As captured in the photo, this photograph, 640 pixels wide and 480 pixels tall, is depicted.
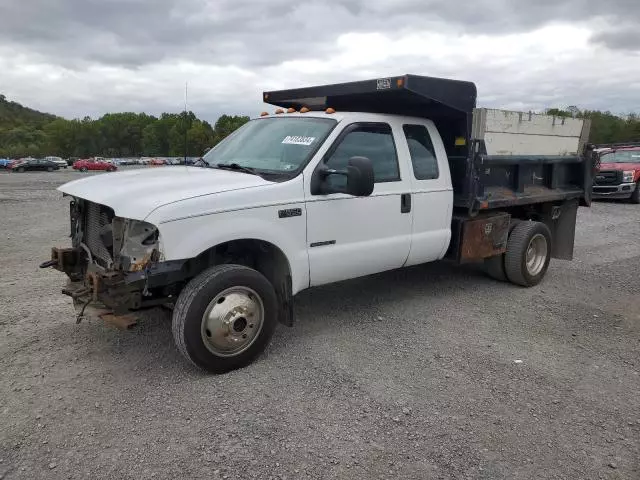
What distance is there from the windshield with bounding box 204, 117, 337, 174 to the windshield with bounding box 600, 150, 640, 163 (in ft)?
54.1

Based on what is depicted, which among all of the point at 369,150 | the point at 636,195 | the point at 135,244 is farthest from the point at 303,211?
the point at 636,195

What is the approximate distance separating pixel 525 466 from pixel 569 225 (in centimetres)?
533

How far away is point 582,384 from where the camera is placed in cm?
401

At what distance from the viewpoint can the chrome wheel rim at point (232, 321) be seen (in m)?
3.91

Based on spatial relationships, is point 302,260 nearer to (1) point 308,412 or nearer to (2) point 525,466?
(1) point 308,412

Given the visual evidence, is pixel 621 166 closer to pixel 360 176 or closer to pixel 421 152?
pixel 421 152

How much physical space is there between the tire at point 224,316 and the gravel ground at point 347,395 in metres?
0.17

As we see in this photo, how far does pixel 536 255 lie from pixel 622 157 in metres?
13.9

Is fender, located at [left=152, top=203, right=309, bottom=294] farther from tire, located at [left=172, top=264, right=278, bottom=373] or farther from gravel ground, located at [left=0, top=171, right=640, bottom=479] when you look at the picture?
gravel ground, located at [left=0, top=171, right=640, bottom=479]

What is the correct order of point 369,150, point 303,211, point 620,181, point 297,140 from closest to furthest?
point 303,211, point 297,140, point 369,150, point 620,181

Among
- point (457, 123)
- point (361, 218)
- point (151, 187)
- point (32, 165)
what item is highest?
point (457, 123)

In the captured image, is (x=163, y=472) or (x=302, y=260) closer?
(x=163, y=472)

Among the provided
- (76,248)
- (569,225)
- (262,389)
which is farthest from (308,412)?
(569,225)

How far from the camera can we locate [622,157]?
1822cm
